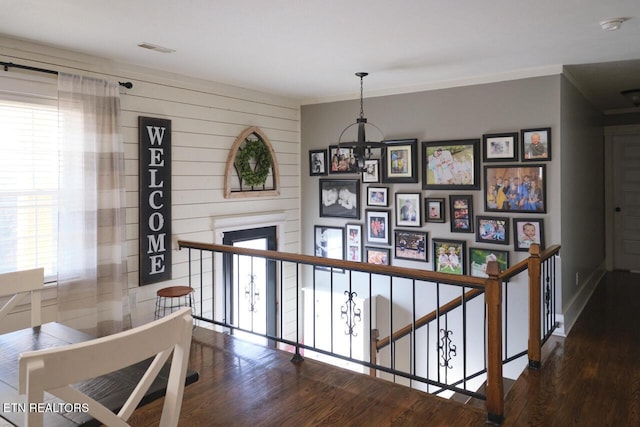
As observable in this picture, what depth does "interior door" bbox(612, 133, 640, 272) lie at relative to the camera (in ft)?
21.5

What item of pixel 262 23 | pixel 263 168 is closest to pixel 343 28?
pixel 262 23

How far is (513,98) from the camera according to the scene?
4246 mm

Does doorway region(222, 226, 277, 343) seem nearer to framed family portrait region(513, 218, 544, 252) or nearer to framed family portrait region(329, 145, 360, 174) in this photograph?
framed family portrait region(329, 145, 360, 174)

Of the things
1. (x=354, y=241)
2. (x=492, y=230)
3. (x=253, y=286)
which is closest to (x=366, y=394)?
(x=492, y=230)

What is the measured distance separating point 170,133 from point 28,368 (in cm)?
346

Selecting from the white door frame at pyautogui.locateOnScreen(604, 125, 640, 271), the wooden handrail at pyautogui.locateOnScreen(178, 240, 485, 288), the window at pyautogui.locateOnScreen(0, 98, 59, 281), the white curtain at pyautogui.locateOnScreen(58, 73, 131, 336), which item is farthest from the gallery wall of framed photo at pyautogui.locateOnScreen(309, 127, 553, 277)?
the white door frame at pyautogui.locateOnScreen(604, 125, 640, 271)

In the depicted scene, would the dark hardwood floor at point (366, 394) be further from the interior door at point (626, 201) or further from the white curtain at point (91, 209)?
the interior door at point (626, 201)

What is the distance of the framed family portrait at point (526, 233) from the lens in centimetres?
412

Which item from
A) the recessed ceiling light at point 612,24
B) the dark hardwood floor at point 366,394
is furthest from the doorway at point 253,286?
the recessed ceiling light at point 612,24

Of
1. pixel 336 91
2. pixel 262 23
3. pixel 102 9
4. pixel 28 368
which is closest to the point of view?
pixel 28 368

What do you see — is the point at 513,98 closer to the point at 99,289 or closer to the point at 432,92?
the point at 432,92

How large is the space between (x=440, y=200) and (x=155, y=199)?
2743mm

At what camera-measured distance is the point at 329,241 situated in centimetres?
552

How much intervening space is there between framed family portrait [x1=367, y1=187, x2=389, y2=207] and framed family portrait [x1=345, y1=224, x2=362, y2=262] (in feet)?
1.06
